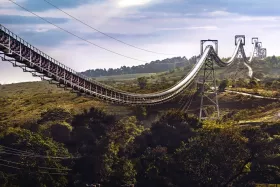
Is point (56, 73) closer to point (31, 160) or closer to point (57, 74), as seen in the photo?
point (57, 74)

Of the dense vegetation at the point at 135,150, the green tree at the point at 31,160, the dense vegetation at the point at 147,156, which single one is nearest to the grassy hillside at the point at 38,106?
the dense vegetation at the point at 135,150

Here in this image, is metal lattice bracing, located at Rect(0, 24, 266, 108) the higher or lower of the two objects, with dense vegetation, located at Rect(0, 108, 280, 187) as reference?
higher

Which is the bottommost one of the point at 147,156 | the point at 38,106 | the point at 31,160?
the point at 147,156

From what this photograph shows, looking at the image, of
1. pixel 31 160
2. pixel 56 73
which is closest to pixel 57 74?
pixel 56 73

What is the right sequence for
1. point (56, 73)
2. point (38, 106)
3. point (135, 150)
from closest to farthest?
1. point (56, 73)
2. point (135, 150)
3. point (38, 106)

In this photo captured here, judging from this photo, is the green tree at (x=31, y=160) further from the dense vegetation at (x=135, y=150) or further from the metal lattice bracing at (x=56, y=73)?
the metal lattice bracing at (x=56, y=73)

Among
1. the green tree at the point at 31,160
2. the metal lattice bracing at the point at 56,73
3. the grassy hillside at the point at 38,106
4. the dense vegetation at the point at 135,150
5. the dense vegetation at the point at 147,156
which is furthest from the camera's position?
the grassy hillside at the point at 38,106

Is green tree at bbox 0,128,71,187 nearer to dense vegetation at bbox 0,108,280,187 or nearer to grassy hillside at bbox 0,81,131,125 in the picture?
dense vegetation at bbox 0,108,280,187

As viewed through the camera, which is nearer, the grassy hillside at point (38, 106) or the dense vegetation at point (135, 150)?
the dense vegetation at point (135, 150)

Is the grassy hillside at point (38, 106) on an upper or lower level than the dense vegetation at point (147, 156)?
upper

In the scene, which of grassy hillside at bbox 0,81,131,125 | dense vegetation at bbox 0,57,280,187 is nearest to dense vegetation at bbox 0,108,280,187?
dense vegetation at bbox 0,57,280,187

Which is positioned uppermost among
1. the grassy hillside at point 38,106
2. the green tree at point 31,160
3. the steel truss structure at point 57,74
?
the steel truss structure at point 57,74

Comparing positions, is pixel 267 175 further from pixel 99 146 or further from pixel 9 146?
pixel 9 146
